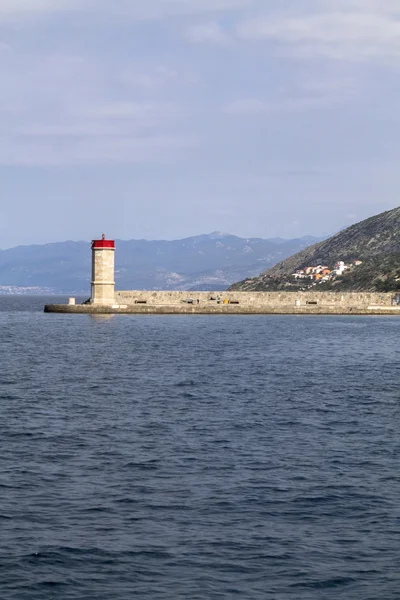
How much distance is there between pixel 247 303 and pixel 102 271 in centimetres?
2045

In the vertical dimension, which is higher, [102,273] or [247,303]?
[102,273]

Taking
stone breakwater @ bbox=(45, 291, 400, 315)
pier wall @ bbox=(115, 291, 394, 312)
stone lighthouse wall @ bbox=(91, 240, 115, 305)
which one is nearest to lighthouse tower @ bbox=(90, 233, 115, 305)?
stone lighthouse wall @ bbox=(91, 240, 115, 305)

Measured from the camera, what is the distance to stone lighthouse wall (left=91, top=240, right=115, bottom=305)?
100750mm

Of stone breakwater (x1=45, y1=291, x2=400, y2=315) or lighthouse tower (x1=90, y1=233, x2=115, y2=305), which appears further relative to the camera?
stone breakwater (x1=45, y1=291, x2=400, y2=315)

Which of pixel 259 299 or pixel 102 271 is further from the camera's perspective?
pixel 259 299

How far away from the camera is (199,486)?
21484 mm

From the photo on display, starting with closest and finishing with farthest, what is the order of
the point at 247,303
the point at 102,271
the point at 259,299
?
the point at 102,271, the point at 247,303, the point at 259,299

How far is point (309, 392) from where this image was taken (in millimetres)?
39250

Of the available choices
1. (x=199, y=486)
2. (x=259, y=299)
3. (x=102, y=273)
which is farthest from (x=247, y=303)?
(x=199, y=486)

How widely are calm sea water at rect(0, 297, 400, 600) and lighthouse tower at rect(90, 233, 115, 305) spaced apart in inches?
2154

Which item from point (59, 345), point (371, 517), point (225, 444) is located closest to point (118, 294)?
point (59, 345)

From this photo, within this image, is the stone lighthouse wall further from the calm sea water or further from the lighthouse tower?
the calm sea water

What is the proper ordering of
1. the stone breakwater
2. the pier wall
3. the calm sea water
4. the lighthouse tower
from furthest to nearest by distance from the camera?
1. the pier wall
2. the stone breakwater
3. the lighthouse tower
4. the calm sea water

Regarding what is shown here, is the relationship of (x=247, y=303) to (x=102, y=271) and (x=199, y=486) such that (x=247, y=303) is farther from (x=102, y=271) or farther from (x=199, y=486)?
(x=199, y=486)
